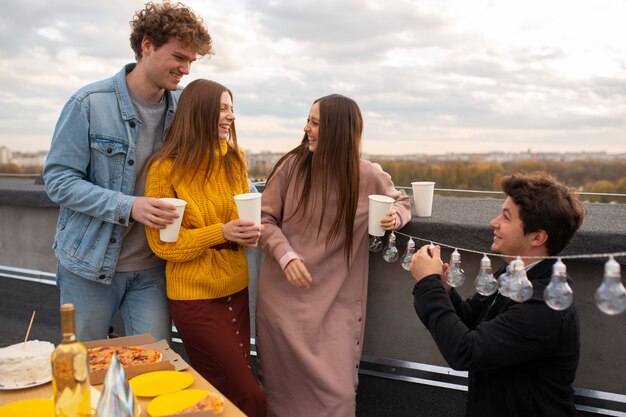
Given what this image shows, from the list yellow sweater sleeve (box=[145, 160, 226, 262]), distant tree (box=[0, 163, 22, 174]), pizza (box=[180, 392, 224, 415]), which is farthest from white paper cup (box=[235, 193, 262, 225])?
distant tree (box=[0, 163, 22, 174])

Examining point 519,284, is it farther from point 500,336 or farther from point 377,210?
point 377,210

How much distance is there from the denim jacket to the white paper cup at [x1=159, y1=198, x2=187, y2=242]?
6.6 inches

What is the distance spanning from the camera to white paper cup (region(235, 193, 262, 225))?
2123 millimetres

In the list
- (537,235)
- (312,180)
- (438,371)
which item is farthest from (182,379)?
(438,371)

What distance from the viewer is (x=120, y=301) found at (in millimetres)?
2434

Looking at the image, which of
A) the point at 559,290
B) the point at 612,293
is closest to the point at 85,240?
the point at 559,290

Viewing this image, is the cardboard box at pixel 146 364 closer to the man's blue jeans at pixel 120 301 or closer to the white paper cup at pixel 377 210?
the man's blue jeans at pixel 120 301

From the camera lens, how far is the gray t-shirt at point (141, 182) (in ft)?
7.81

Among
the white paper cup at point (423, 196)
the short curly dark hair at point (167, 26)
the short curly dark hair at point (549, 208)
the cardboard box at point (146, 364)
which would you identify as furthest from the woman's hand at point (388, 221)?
the short curly dark hair at point (167, 26)

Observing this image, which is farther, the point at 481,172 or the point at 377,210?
the point at 481,172

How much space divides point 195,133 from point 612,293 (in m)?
1.61

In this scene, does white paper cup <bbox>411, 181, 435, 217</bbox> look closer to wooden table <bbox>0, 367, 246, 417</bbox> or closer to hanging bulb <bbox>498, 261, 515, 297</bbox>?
hanging bulb <bbox>498, 261, 515, 297</bbox>

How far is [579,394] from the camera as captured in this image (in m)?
2.59

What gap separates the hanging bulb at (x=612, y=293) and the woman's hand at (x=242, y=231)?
1195 mm
